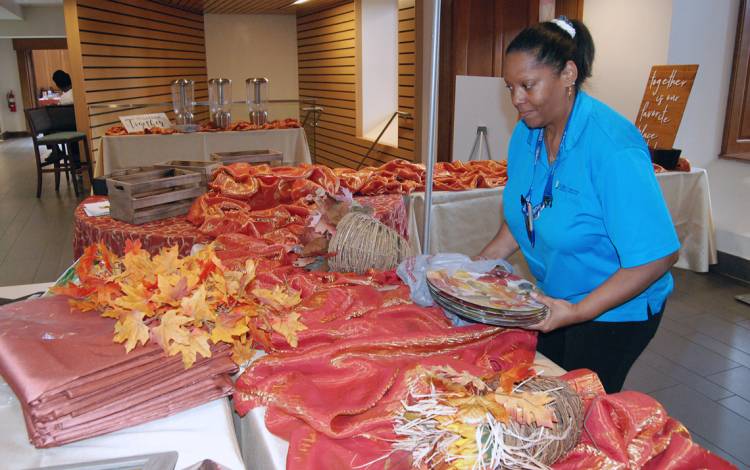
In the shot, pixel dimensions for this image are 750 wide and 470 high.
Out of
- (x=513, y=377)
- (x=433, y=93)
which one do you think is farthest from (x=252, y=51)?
(x=513, y=377)

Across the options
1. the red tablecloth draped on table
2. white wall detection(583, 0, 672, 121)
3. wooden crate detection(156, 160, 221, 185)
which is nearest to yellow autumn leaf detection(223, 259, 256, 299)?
the red tablecloth draped on table

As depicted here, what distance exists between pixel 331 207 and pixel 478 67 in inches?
194

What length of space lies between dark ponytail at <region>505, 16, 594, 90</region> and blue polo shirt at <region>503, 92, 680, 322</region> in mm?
106

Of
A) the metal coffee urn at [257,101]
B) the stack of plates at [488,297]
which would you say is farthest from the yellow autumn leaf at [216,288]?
the metal coffee urn at [257,101]

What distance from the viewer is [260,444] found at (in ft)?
3.68

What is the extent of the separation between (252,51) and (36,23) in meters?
5.79

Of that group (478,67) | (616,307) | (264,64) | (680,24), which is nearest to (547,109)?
(616,307)

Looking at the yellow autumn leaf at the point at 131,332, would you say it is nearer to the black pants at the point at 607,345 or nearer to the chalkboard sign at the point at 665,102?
the black pants at the point at 607,345

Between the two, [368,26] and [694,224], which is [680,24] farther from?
[368,26]

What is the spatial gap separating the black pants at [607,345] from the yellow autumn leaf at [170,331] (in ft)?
3.38

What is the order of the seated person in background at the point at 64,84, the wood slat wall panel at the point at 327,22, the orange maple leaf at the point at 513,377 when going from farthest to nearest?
the seated person in background at the point at 64,84 → the wood slat wall panel at the point at 327,22 → the orange maple leaf at the point at 513,377

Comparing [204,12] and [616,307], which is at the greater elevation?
[204,12]

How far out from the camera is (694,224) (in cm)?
449

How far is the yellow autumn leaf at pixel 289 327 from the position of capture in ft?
4.28
